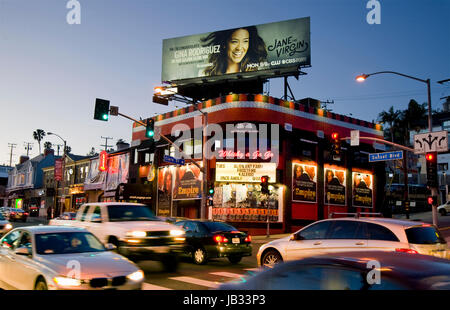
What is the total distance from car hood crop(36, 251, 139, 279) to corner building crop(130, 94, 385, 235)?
75.9 ft

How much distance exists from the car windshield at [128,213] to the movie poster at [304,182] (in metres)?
20.4

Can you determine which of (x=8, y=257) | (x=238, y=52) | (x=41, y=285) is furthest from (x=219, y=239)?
(x=238, y=52)

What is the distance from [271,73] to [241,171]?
9956 mm

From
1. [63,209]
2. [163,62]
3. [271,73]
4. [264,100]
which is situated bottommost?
[63,209]

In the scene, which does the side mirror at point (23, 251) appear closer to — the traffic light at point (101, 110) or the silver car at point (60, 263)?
the silver car at point (60, 263)

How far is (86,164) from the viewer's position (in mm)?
52938

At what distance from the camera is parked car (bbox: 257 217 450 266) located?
9093mm

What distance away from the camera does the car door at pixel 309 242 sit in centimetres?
1026

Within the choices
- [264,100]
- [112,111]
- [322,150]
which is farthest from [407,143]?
[112,111]

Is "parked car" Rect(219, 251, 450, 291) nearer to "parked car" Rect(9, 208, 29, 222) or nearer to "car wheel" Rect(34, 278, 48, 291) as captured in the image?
"car wheel" Rect(34, 278, 48, 291)
